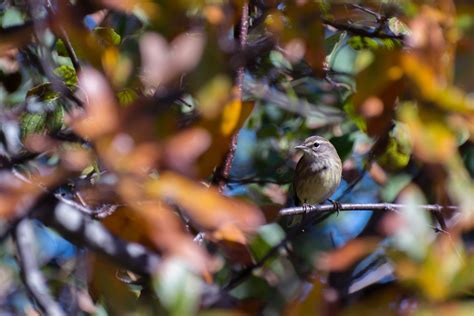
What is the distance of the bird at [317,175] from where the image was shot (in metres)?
5.55

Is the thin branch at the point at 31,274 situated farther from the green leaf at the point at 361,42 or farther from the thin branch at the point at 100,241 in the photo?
the green leaf at the point at 361,42

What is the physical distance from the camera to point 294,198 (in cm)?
562

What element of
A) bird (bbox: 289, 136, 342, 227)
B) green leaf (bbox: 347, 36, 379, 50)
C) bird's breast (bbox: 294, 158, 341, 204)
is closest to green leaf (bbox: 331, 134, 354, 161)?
green leaf (bbox: 347, 36, 379, 50)

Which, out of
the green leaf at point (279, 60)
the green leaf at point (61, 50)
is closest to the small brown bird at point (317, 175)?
the green leaf at point (279, 60)

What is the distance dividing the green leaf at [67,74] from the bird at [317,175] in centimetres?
291

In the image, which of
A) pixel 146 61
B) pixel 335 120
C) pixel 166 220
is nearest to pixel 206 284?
pixel 166 220

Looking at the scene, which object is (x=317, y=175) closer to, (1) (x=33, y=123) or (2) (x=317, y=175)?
(2) (x=317, y=175)

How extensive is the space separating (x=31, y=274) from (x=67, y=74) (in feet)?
4.26

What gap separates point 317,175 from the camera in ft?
18.9

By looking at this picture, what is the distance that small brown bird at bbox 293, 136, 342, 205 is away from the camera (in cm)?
557

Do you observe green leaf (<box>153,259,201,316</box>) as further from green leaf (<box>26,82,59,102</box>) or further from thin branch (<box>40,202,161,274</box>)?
green leaf (<box>26,82,59,102</box>)

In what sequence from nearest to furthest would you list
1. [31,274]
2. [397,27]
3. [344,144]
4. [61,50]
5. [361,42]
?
[31,274] < [397,27] < [61,50] < [361,42] < [344,144]

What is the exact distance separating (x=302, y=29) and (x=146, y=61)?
0.49m

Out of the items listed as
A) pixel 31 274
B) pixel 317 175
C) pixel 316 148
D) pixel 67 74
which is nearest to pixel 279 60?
pixel 67 74
